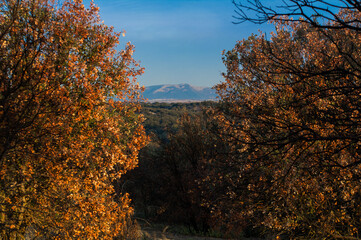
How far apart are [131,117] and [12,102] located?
446 centimetres

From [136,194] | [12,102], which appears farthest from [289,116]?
[136,194]

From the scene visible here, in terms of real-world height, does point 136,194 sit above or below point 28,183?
below

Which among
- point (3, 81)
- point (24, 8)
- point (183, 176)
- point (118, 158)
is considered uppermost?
point (24, 8)

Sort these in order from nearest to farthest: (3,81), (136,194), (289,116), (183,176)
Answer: (3,81) < (289,116) < (183,176) < (136,194)

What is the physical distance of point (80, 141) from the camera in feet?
27.8

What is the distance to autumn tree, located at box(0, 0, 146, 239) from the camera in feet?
24.5

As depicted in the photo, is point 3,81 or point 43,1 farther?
point 43,1

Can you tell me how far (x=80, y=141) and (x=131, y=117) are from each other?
2.92 meters

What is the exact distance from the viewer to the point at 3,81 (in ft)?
23.8

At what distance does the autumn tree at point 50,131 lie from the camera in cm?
746

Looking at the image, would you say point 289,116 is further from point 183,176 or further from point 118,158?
point 183,176

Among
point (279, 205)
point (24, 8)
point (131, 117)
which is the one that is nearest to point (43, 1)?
point (24, 8)

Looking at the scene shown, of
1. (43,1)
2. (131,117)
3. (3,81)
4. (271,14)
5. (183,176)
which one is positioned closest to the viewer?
(271,14)

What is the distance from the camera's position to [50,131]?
777cm
